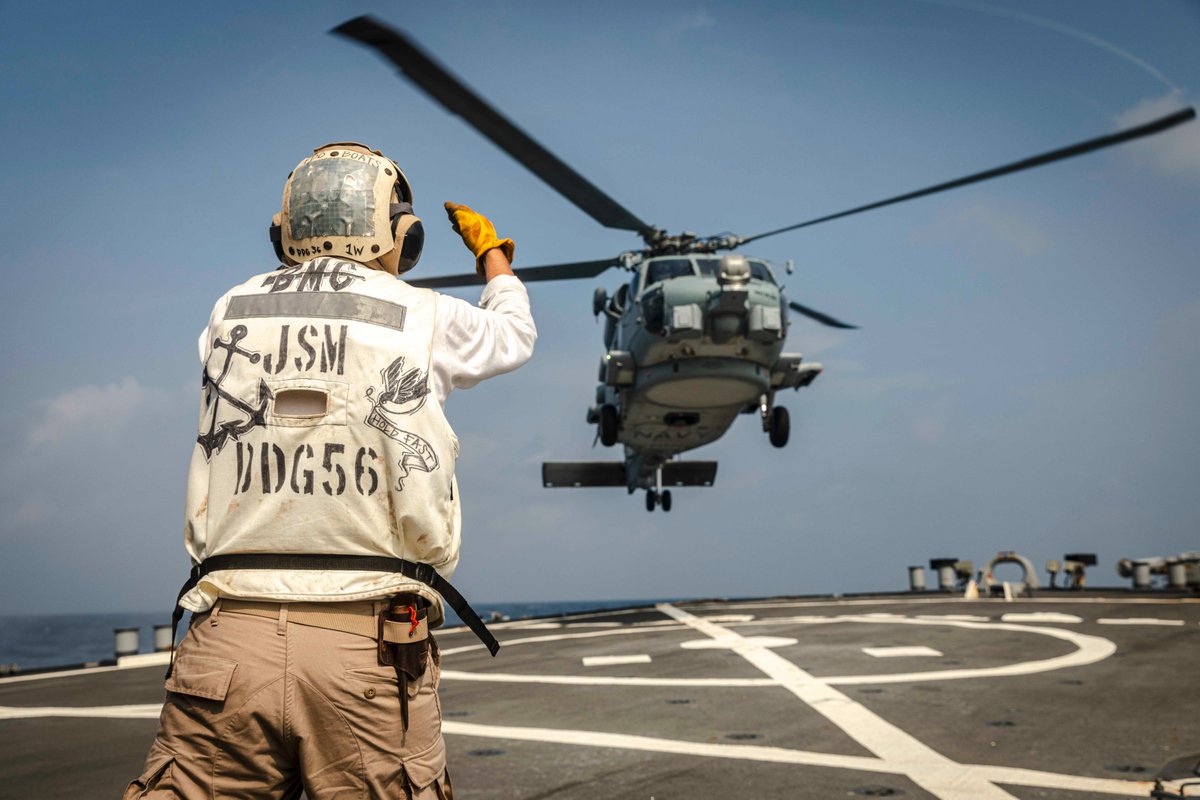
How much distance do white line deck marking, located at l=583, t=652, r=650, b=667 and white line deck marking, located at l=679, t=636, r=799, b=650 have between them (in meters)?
1.00

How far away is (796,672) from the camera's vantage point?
9.53 m

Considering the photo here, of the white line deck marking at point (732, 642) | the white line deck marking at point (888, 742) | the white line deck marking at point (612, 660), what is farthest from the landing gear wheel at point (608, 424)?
the white line deck marking at point (888, 742)

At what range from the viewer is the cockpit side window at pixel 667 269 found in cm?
1869

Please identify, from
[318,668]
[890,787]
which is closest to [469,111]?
[890,787]

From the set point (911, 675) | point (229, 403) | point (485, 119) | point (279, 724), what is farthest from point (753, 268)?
point (279, 724)

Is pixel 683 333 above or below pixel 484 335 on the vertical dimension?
above

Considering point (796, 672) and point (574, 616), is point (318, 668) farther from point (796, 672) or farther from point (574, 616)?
point (574, 616)

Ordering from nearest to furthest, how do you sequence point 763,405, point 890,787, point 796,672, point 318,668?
point 318,668 < point 890,787 < point 796,672 < point 763,405

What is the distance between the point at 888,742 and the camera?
6191 millimetres

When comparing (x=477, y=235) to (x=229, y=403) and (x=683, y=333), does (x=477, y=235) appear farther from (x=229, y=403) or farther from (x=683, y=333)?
(x=683, y=333)

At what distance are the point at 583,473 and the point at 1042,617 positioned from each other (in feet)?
48.5

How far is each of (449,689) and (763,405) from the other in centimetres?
1213

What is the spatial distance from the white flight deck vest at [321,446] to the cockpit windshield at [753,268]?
53.9 feet

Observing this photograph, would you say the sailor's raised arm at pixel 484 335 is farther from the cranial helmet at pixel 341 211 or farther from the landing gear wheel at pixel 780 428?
the landing gear wheel at pixel 780 428
